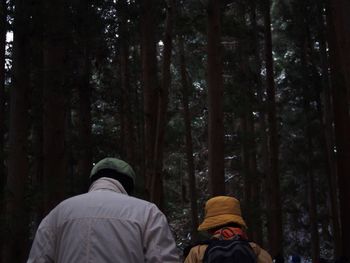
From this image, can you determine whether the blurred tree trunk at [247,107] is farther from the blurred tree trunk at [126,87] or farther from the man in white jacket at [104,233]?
the man in white jacket at [104,233]

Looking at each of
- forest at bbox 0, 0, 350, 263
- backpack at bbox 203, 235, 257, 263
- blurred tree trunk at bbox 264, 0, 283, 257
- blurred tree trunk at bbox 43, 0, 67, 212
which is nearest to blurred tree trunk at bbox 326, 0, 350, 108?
forest at bbox 0, 0, 350, 263

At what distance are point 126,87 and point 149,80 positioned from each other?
6.66 metres

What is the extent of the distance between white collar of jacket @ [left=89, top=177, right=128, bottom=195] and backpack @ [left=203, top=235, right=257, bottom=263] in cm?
72

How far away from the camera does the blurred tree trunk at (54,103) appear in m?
8.78

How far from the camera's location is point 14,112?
1013 cm

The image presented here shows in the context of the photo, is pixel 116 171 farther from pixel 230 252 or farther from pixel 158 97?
pixel 158 97

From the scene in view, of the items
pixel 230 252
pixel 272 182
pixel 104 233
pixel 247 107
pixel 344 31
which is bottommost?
pixel 272 182

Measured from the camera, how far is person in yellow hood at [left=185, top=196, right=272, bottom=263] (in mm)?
3342

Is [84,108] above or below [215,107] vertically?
above

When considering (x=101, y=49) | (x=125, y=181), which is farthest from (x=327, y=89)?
(x=125, y=181)

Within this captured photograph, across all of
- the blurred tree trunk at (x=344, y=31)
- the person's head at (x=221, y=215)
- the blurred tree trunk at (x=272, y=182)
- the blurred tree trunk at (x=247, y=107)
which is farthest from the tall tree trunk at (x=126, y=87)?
the person's head at (x=221, y=215)

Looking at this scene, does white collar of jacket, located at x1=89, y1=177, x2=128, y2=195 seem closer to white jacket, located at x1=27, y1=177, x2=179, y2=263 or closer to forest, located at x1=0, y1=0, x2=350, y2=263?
white jacket, located at x1=27, y1=177, x2=179, y2=263

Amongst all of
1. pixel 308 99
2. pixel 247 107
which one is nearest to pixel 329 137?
pixel 247 107

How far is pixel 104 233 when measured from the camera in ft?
8.30
